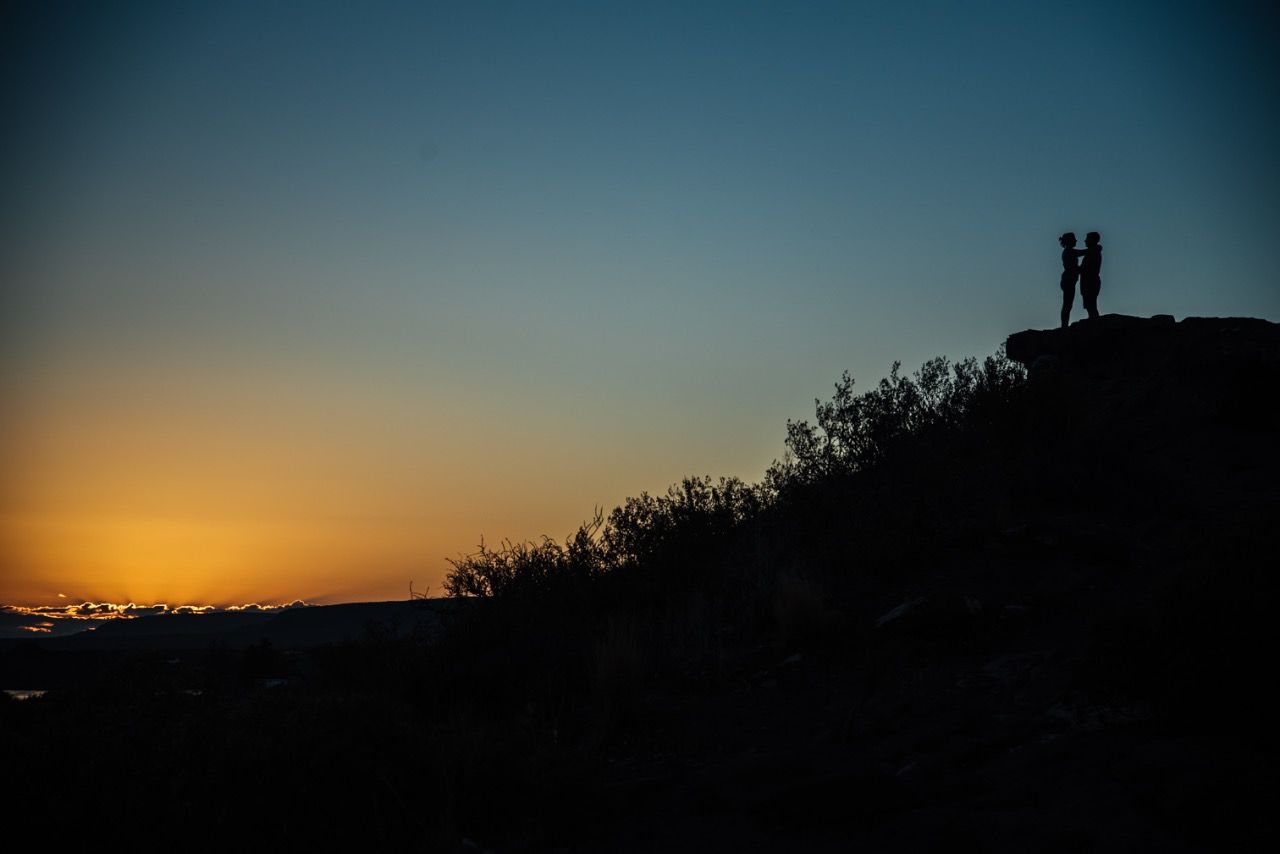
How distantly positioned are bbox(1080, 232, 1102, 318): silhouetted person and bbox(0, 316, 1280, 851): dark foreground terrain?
6961mm

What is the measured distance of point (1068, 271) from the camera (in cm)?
2300

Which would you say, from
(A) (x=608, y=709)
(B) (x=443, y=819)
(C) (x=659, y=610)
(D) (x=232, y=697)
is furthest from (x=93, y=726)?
(C) (x=659, y=610)

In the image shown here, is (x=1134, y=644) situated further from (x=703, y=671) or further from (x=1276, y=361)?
(x=1276, y=361)

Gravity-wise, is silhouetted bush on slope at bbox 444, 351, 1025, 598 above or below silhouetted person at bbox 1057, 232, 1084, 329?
below

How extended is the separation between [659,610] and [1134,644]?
7.45m

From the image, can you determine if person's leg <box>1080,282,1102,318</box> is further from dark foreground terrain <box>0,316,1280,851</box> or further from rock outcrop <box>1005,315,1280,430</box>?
dark foreground terrain <box>0,316,1280,851</box>

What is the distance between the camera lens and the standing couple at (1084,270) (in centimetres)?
2216

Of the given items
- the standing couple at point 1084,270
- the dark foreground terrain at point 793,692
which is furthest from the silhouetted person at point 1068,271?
the dark foreground terrain at point 793,692

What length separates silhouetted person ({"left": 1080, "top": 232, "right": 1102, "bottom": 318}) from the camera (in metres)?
22.3

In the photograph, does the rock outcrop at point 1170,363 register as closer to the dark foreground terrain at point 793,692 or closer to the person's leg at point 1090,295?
the person's leg at point 1090,295

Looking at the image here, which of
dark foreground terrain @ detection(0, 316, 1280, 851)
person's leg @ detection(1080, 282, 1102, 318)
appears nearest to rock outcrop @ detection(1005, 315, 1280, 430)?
person's leg @ detection(1080, 282, 1102, 318)

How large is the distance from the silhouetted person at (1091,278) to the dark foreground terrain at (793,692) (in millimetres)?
6961

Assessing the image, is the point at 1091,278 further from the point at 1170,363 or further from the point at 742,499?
the point at 742,499

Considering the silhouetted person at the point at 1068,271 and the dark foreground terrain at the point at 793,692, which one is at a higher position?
the silhouetted person at the point at 1068,271
